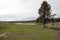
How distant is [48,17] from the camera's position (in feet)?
222

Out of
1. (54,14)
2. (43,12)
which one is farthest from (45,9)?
(54,14)

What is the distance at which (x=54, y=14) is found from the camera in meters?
69.6

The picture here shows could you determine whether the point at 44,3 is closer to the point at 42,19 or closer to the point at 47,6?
the point at 47,6

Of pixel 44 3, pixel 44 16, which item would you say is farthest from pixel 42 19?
pixel 44 3

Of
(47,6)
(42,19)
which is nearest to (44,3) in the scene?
(47,6)

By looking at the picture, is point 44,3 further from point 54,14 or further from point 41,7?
point 54,14

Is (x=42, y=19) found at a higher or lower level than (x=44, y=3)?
lower

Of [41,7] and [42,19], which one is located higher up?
[41,7]

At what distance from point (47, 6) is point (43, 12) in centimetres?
249

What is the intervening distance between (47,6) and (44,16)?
361 cm

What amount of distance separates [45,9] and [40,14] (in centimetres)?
248

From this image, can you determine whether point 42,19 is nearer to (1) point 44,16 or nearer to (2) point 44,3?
(1) point 44,16

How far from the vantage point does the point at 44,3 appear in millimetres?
66250

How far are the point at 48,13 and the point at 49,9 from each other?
4.75ft
